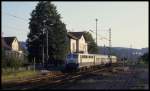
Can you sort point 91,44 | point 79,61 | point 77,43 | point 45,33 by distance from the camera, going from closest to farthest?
point 79,61
point 45,33
point 77,43
point 91,44

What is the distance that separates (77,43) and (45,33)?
3402 cm

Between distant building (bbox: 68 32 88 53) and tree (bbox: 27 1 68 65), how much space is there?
24.2 meters

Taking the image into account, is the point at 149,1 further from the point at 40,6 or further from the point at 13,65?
the point at 40,6

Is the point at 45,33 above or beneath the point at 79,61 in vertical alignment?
above

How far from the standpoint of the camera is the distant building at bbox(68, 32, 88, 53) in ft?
331

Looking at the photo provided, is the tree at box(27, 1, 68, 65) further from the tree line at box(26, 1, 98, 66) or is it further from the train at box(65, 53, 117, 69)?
the train at box(65, 53, 117, 69)

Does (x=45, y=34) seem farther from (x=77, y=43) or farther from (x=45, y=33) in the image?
(x=77, y=43)

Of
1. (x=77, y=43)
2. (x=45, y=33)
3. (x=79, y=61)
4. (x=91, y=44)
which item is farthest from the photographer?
(x=91, y=44)

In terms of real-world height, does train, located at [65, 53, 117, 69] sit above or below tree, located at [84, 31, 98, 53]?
below

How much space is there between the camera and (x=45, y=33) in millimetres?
74000

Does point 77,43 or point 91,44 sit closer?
point 77,43

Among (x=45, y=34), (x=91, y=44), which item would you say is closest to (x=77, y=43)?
(x=91, y=44)

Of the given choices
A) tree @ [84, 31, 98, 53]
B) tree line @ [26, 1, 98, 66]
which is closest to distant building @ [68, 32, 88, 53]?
tree @ [84, 31, 98, 53]

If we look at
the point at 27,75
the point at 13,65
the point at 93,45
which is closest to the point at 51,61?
the point at 13,65
